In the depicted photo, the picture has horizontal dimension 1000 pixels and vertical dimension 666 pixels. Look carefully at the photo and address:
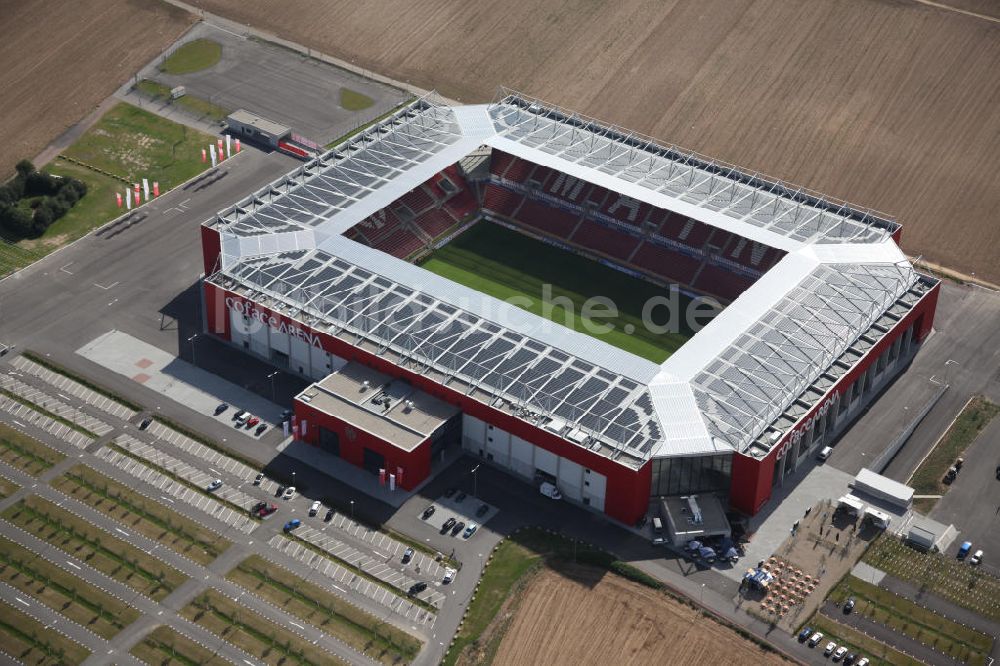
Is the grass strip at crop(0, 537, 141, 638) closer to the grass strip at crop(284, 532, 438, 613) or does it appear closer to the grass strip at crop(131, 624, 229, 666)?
the grass strip at crop(131, 624, 229, 666)

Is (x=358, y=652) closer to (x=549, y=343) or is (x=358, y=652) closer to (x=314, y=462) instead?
(x=314, y=462)

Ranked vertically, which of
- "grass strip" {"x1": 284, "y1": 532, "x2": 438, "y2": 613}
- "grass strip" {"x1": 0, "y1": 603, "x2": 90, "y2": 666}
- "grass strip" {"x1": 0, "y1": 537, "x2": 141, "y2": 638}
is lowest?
"grass strip" {"x1": 0, "y1": 603, "x2": 90, "y2": 666}

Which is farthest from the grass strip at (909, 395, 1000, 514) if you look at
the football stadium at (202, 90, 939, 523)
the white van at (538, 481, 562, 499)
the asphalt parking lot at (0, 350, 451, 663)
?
the asphalt parking lot at (0, 350, 451, 663)

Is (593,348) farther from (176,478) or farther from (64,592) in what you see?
(64,592)

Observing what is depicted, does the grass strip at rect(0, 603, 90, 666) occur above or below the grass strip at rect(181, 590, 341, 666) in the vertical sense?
below

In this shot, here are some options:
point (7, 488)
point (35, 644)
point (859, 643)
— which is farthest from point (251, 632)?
point (859, 643)

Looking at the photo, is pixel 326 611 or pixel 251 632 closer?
pixel 251 632
